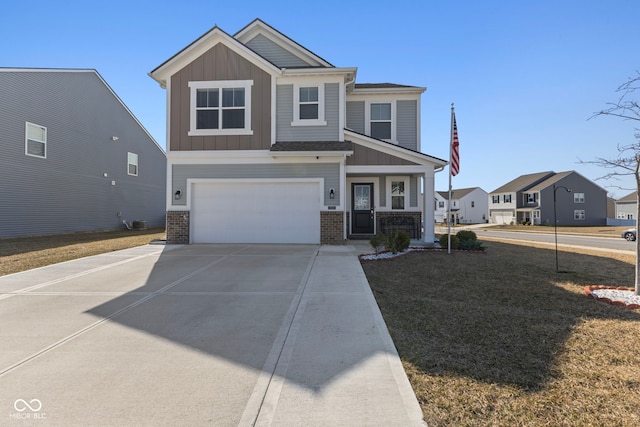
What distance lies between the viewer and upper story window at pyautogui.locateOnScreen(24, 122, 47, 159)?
16016mm

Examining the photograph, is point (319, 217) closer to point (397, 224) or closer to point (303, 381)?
point (397, 224)

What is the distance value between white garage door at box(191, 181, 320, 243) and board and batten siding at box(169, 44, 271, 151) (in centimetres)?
144

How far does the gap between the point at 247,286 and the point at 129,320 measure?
6.82ft

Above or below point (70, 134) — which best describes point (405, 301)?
below

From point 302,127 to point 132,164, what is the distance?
55.3ft

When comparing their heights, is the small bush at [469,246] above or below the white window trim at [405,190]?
below

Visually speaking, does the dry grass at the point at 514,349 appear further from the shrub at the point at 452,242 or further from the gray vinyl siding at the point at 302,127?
the gray vinyl siding at the point at 302,127

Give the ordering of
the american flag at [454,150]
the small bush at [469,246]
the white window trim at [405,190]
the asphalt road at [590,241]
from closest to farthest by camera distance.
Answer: the american flag at [454,150] < the small bush at [469,246] < the white window trim at [405,190] < the asphalt road at [590,241]

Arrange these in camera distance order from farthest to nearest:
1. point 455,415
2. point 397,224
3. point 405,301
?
1. point 397,224
2. point 405,301
3. point 455,415

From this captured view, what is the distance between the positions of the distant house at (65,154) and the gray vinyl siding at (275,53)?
1144 centimetres

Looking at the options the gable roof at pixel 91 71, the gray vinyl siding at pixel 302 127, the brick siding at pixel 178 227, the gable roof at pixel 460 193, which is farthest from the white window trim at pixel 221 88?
the gable roof at pixel 460 193

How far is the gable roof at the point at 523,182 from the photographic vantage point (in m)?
50.1

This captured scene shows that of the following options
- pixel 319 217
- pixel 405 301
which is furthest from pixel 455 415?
pixel 319 217

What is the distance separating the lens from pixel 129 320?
4418 mm
